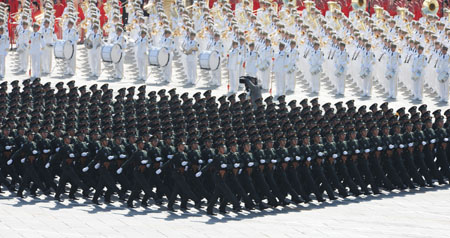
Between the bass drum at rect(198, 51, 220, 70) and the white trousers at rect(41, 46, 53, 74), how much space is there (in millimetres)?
3858

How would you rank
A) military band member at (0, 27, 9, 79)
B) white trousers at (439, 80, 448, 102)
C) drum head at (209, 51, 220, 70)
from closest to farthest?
white trousers at (439, 80, 448, 102)
drum head at (209, 51, 220, 70)
military band member at (0, 27, 9, 79)

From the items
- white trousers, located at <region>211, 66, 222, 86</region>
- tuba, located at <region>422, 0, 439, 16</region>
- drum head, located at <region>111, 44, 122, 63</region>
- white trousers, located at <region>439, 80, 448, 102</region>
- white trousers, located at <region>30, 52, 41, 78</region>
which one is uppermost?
tuba, located at <region>422, 0, 439, 16</region>

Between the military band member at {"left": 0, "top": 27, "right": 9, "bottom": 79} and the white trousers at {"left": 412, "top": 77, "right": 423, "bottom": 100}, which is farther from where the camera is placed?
the military band member at {"left": 0, "top": 27, "right": 9, "bottom": 79}

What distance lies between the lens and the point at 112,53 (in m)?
31.7

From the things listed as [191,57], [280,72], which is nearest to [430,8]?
[280,72]

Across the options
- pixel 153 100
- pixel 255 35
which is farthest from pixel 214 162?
pixel 255 35

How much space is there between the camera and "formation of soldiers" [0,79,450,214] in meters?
21.6

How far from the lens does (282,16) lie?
120ft

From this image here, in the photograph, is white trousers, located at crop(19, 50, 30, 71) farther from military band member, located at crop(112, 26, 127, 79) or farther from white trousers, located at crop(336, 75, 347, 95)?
white trousers, located at crop(336, 75, 347, 95)

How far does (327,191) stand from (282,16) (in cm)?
1440

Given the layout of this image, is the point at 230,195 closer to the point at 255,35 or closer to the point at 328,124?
the point at 328,124

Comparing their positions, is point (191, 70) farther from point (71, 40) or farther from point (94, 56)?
point (71, 40)

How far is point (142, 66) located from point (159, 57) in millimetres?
919

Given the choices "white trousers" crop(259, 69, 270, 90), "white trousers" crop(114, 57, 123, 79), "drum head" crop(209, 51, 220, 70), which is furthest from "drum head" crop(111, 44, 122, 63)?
"white trousers" crop(259, 69, 270, 90)
